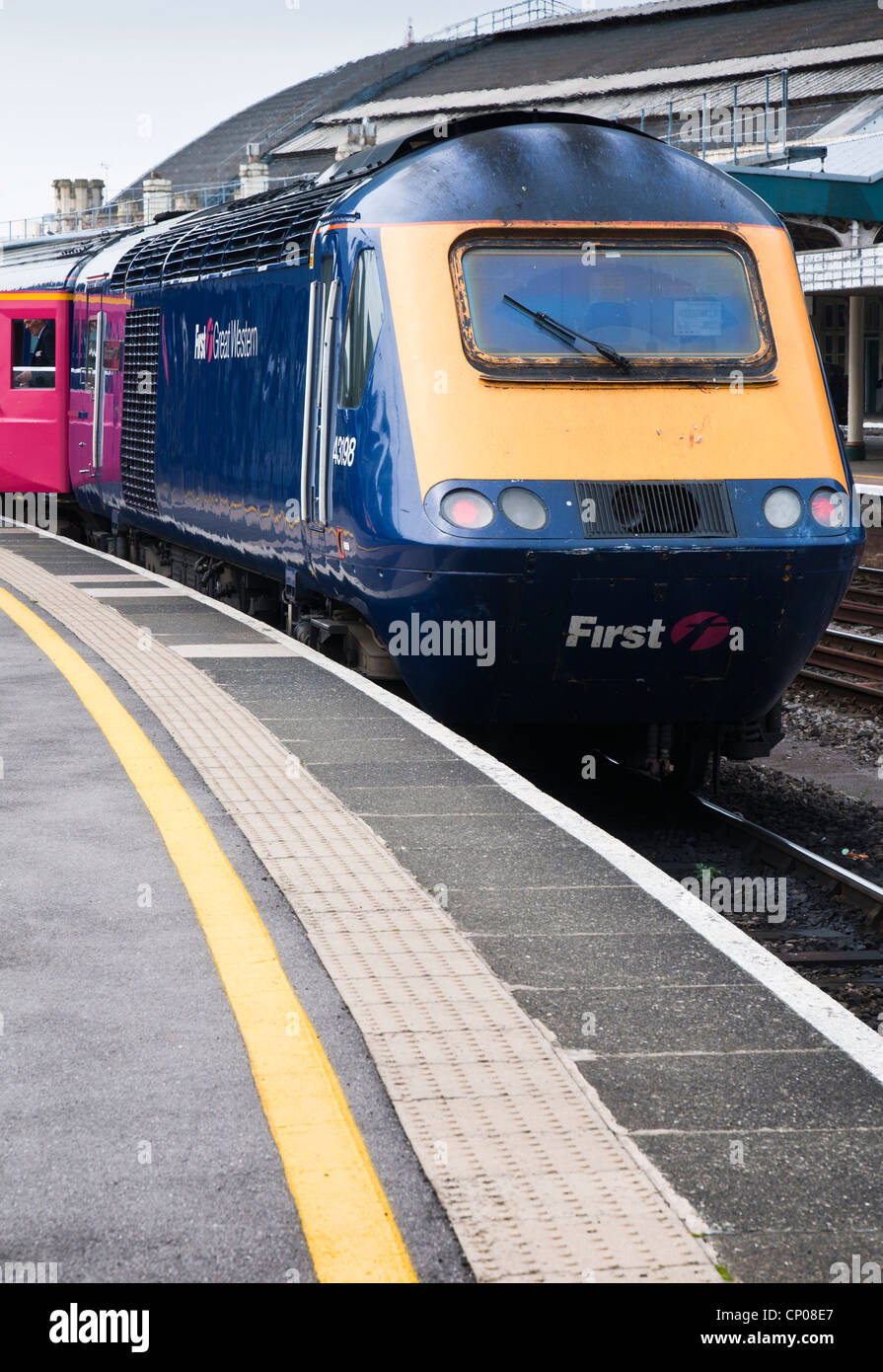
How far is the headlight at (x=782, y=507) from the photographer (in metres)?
7.75

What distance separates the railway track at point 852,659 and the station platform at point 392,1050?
284 inches

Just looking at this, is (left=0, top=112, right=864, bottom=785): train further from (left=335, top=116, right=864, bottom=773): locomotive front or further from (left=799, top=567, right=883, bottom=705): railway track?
(left=799, top=567, right=883, bottom=705): railway track

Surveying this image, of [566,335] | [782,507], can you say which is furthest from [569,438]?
[782,507]

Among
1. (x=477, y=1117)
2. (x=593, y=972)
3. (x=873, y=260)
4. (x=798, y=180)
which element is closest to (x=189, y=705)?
(x=593, y=972)

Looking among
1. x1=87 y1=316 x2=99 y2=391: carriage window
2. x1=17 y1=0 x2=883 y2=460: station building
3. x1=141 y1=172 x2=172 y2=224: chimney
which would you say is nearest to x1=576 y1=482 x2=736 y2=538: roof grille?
x1=87 y1=316 x2=99 y2=391: carriage window

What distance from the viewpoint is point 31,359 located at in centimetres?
1819

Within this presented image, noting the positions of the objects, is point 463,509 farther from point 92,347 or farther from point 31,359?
point 31,359

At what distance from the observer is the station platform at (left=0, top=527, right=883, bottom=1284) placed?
3.00 meters

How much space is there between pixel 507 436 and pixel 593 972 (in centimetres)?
387

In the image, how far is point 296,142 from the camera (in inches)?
2260

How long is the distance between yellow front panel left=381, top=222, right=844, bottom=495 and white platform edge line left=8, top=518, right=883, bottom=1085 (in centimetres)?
128

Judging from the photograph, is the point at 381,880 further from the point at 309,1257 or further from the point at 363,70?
the point at 363,70
